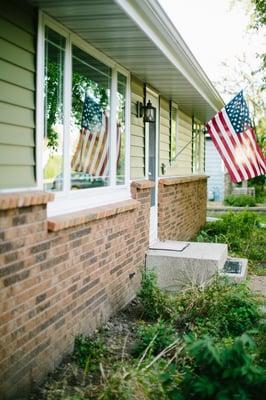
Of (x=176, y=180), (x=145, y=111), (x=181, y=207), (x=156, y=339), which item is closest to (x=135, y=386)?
(x=156, y=339)

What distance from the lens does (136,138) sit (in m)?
7.65

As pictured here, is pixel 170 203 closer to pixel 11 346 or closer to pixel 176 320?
pixel 176 320

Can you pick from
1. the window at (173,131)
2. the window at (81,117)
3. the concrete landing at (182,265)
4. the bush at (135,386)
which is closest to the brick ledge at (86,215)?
the window at (81,117)

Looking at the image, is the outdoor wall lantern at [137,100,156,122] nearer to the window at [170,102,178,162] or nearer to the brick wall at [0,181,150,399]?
the brick wall at [0,181,150,399]

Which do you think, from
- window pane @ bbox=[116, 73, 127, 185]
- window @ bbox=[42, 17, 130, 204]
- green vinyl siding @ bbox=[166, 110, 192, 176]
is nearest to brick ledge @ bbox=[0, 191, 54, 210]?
window @ bbox=[42, 17, 130, 204]

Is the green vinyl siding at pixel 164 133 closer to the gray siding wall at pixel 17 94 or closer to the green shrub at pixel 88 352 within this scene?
the green shrub at pixel 88 352

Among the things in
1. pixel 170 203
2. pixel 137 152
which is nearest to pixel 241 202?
pixel 170 203

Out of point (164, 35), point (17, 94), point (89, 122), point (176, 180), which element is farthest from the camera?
→ point (176, 180)

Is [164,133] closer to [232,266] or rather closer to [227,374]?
[232,266]

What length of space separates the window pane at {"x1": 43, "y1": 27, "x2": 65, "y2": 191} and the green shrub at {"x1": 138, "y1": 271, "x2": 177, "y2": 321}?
5.85 ft

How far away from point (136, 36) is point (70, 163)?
1.35 m

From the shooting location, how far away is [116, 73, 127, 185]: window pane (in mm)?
6742

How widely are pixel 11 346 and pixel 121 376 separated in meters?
0.77

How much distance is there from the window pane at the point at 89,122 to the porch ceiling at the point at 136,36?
241mm
